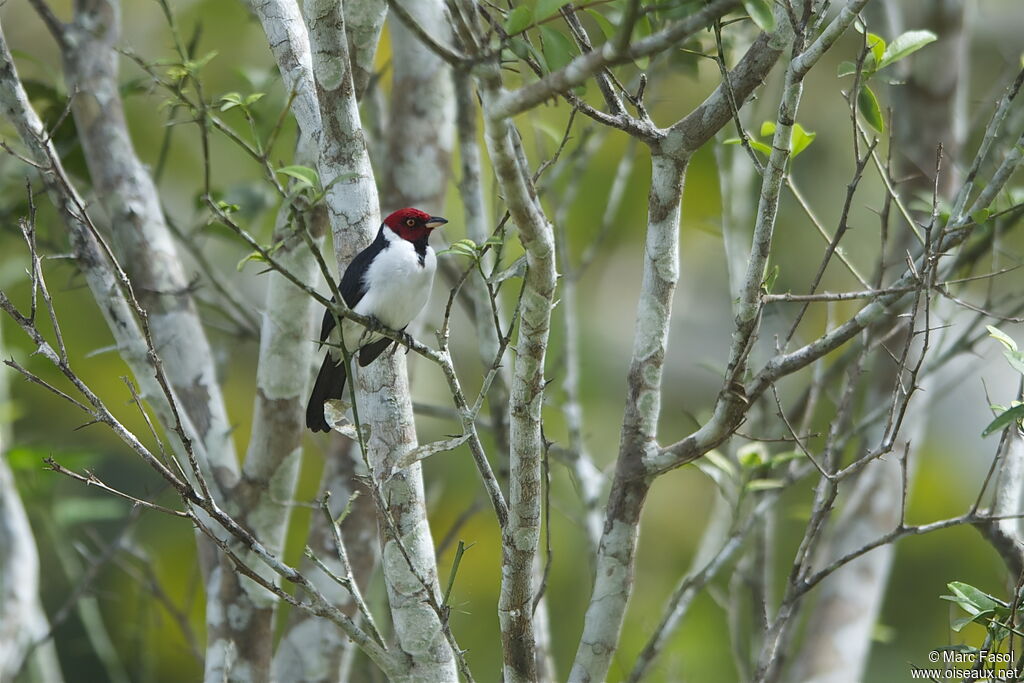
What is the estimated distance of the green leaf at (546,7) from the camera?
6.62 ft

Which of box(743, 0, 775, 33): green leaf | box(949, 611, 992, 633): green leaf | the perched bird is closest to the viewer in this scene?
box(743, 0, 775, 33): green leaf

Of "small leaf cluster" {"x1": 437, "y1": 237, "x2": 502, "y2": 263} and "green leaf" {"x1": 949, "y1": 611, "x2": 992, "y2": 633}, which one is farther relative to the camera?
"green leaf" {"x1": 949, "y1": 611, "x2": 992, "y2": 633}

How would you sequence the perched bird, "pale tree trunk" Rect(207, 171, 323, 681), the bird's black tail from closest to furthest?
1. the perched bird
2. the bird's black tail
3. "pale tree trunk" Rect(207, 171, 323, 681)

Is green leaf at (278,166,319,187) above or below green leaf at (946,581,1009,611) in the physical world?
above

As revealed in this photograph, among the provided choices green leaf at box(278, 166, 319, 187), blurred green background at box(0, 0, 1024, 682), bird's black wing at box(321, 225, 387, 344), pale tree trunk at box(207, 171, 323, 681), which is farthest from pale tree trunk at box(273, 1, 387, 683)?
blurred green background at box(0, 0, 1024, 682)

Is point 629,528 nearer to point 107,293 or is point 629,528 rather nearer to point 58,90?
point 107,293

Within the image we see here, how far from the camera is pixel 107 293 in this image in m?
3.59

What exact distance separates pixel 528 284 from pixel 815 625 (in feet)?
12.1

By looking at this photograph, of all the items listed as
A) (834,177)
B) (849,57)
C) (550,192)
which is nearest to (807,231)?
(834,177)

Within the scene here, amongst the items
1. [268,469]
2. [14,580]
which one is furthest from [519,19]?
[14,580]

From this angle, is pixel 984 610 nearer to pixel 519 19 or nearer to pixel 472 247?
pixel 472 247

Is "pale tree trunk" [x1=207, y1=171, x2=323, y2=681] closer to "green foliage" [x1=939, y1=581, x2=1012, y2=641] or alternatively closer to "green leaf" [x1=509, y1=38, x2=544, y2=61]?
"green leaf" [x1=509, y1=38, x2=544, y2=61]

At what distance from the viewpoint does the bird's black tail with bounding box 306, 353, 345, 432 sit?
372cm

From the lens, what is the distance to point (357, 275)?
10.9ft
